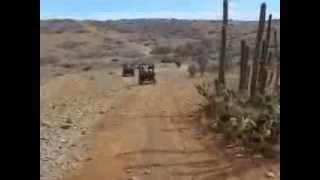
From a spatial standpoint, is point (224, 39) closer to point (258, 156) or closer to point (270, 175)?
point (258, 156)

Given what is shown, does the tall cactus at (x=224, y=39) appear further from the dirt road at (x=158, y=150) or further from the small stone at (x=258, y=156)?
the small stone at (x=258, y=156)

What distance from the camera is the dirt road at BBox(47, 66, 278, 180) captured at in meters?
3.65

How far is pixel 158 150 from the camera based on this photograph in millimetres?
4242

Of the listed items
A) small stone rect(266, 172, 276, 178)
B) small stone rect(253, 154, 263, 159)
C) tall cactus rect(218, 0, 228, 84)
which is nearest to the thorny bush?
small stone rect(253, 154, 263, 159)

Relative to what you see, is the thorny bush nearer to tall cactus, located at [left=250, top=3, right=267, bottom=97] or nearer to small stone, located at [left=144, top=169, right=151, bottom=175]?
tall cactus, located at [left=250, top=3, right=267, bottom=97]

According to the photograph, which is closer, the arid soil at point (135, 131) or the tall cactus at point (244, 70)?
the arid soil at point (135, 131)

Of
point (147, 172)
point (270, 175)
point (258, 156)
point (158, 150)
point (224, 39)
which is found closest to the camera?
point (270, 175)

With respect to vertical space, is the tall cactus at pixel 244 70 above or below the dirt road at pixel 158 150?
above

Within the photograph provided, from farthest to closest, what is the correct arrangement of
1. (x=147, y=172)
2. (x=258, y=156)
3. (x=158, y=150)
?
(x=158, y=150), (x=258, y=156), (x=147, y=172)

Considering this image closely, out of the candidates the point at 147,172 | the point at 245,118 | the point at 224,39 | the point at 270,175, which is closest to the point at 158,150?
the point at 147,172

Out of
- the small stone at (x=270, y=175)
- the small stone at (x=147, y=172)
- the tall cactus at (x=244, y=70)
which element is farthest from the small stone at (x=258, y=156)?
the tall cactus at (x=244, y=70)

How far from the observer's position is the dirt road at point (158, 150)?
144 inches
